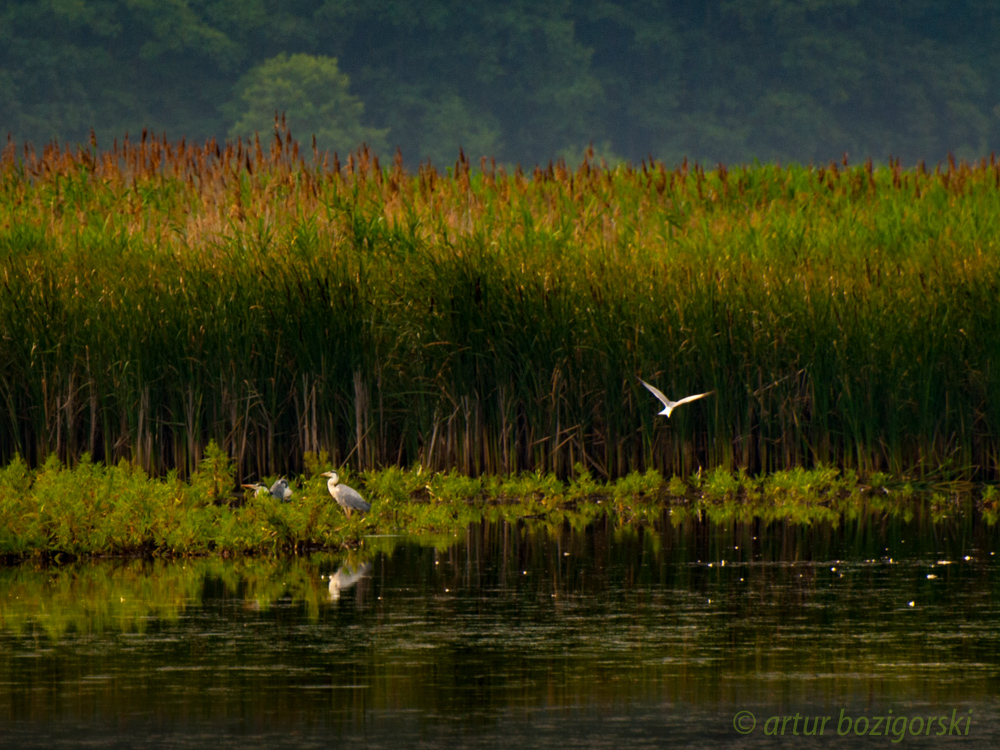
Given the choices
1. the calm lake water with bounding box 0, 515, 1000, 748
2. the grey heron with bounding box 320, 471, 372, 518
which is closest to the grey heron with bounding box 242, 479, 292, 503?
the grey heron with bounding box 320, 471, 372, 518

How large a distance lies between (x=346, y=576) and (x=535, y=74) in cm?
7153

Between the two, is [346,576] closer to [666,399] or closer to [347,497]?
[347,497]

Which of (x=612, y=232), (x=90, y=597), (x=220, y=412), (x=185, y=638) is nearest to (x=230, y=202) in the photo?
(x=612, y=232)

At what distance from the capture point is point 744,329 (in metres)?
15.3

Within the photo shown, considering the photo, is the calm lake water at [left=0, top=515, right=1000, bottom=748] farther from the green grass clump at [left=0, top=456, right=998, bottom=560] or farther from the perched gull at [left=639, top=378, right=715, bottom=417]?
the perched gull at [left=639, top=378, right=715, bottom=417]

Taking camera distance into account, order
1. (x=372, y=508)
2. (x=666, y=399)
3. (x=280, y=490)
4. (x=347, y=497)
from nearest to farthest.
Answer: (x=347, y=497) → (x=280, y=490) → (x=372, y=508) → (x=666, y=399)

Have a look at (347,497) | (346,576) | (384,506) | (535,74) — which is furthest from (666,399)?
(535,74)

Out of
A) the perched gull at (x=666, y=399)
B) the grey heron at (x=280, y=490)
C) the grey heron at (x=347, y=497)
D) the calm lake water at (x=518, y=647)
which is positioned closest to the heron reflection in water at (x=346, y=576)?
the calm lake water at (x=518, y=647)

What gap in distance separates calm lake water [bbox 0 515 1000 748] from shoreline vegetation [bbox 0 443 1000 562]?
27 cm

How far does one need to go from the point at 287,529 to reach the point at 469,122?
2635 inches

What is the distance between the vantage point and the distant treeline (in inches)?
2975

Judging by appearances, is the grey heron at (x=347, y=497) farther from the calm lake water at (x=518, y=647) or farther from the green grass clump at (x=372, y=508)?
the calm lake water at (x=518, y=647)

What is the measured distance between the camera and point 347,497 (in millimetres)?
12219

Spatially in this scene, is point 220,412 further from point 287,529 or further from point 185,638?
point 185,638
